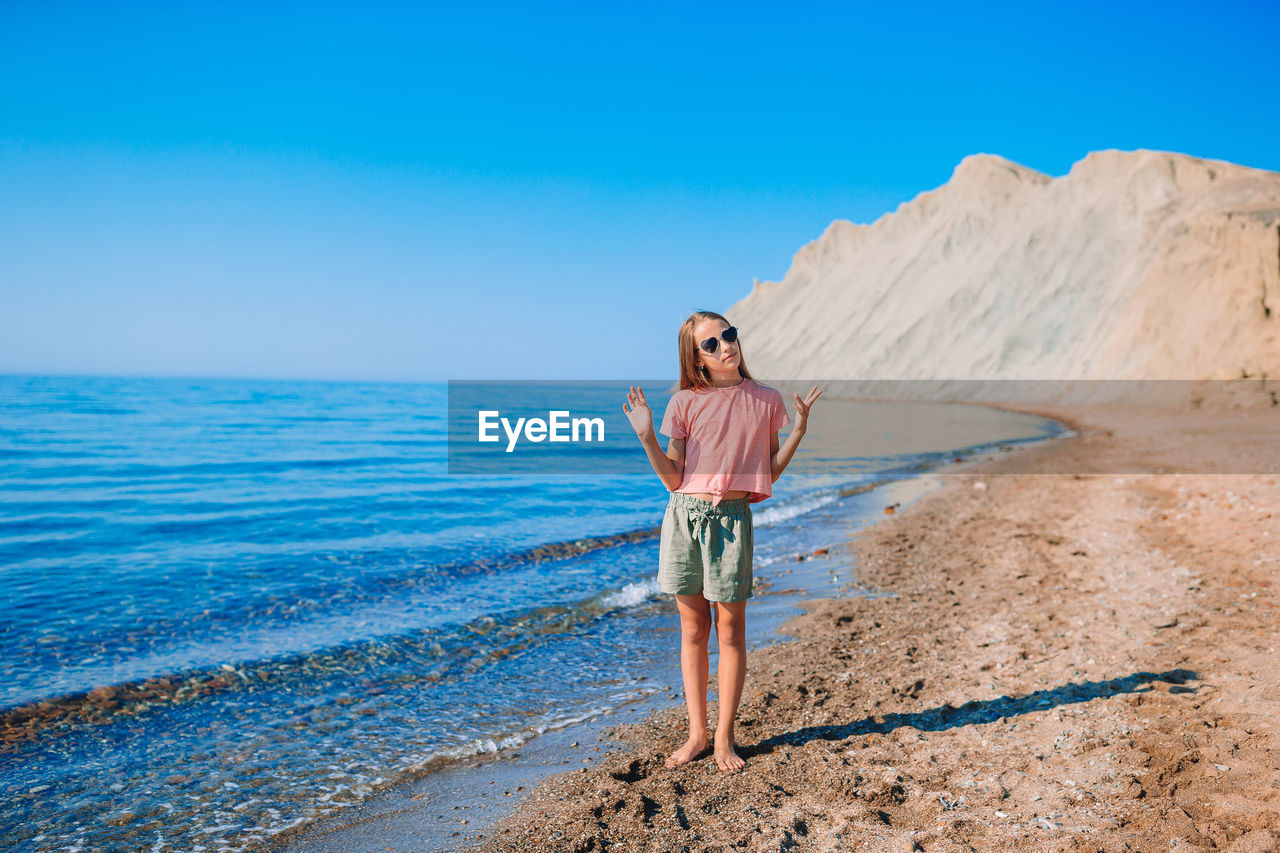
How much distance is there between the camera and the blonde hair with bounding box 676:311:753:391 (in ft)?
11.2

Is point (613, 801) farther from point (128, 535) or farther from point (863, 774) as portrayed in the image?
point (128, 535)

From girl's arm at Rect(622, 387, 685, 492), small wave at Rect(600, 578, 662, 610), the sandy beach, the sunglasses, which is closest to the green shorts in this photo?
girl's arm at Rect(622, 387, 685, 492)

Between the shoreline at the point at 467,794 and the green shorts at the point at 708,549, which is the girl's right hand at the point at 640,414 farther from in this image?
the shoreline at the point at 467,794

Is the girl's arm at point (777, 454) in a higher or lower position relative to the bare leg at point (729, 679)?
higher

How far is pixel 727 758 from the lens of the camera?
354cm

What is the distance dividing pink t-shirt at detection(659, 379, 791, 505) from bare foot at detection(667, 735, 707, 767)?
4.01 ft

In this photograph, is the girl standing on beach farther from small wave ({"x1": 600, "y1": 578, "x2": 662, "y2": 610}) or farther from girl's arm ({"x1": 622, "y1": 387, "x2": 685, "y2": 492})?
small wave ({"x1": 600, "y1": 578, "x2": 662, "y2": 610})

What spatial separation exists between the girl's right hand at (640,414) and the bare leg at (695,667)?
0.88 metres

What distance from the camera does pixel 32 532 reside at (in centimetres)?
1046

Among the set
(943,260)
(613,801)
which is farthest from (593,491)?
(943,260)

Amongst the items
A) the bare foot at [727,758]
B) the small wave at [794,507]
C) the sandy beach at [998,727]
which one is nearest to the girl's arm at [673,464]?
the bare foot at [727,758]

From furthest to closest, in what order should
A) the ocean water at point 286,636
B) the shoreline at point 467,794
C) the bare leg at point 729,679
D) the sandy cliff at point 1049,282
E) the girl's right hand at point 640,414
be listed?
the sandy cliff at point 1049,282
the ocean water at point 286,636
the bare leg at point 729,679
the shoreline at point 467,794
the girl's right hand at point 640,414

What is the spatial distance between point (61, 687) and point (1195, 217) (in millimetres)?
49338

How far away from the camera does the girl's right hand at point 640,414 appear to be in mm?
3074
